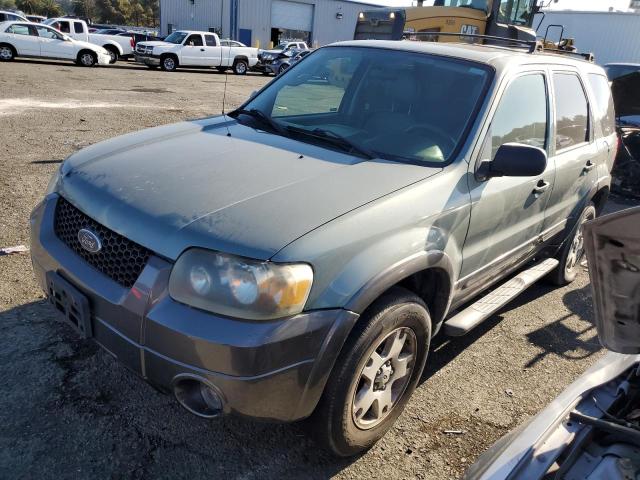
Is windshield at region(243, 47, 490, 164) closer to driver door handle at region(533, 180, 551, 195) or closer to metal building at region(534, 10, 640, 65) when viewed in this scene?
driver door handle at region(533, 180, 551, 195)

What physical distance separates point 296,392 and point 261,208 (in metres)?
0.76

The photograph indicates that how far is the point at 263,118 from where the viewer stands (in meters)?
3.39

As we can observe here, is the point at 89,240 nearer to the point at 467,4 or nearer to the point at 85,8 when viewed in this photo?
the point at 467,4

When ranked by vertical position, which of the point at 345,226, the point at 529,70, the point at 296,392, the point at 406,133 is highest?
the point at 529,70

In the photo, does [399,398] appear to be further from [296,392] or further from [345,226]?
[345,226]

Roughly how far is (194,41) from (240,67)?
2.75 meters

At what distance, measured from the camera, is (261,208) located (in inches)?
85.1

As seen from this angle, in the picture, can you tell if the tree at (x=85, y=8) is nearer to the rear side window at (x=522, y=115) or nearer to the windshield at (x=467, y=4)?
the windshield at (x=467, y=4)

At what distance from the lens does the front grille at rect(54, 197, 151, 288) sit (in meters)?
2.15

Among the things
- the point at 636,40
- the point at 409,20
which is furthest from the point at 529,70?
the point at 636,40

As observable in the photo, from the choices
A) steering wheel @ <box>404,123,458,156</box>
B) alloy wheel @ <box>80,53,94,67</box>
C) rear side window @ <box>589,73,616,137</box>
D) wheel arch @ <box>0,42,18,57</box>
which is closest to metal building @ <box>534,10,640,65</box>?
alloy wheel @ <box>80,53,94,67</box>

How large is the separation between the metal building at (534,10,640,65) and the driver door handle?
35.1 metres

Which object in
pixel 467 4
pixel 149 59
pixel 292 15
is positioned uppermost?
pixel 292 15

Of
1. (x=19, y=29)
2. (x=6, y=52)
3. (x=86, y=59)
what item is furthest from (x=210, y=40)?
→ (x=6, y=52)
